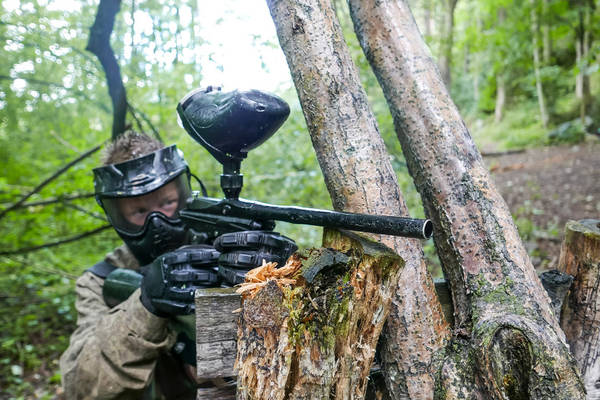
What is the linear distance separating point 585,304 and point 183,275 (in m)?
1.76

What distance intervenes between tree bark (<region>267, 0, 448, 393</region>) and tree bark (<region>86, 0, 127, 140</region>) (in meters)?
2.57

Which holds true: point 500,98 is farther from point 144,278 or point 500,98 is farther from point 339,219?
point 339,219

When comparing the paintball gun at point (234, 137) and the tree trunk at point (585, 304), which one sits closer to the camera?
the paintball gun at point (234, 137)

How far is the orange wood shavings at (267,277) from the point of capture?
4.09ft

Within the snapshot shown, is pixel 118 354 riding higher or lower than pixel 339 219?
lower

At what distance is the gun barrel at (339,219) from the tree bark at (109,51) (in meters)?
2.71

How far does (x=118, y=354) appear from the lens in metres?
2.31

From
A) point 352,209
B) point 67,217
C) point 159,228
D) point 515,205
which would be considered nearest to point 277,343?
point 352,209

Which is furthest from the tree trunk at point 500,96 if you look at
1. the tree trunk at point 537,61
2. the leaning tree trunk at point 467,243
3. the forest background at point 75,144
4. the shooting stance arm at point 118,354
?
the shooting stance arm at point 118,354

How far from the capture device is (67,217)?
5.68 metres

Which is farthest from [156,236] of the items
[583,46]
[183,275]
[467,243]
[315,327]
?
[583,46]

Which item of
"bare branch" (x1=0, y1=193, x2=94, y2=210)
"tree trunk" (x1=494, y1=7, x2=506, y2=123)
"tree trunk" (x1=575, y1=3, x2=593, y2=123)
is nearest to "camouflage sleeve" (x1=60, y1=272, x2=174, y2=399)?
"bare branch" (x1=0, y1=193, x2=94, y2=210)

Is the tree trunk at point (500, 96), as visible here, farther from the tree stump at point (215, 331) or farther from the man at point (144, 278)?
the tree stump at point (215, 331)

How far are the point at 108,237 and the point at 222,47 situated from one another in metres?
3.51
